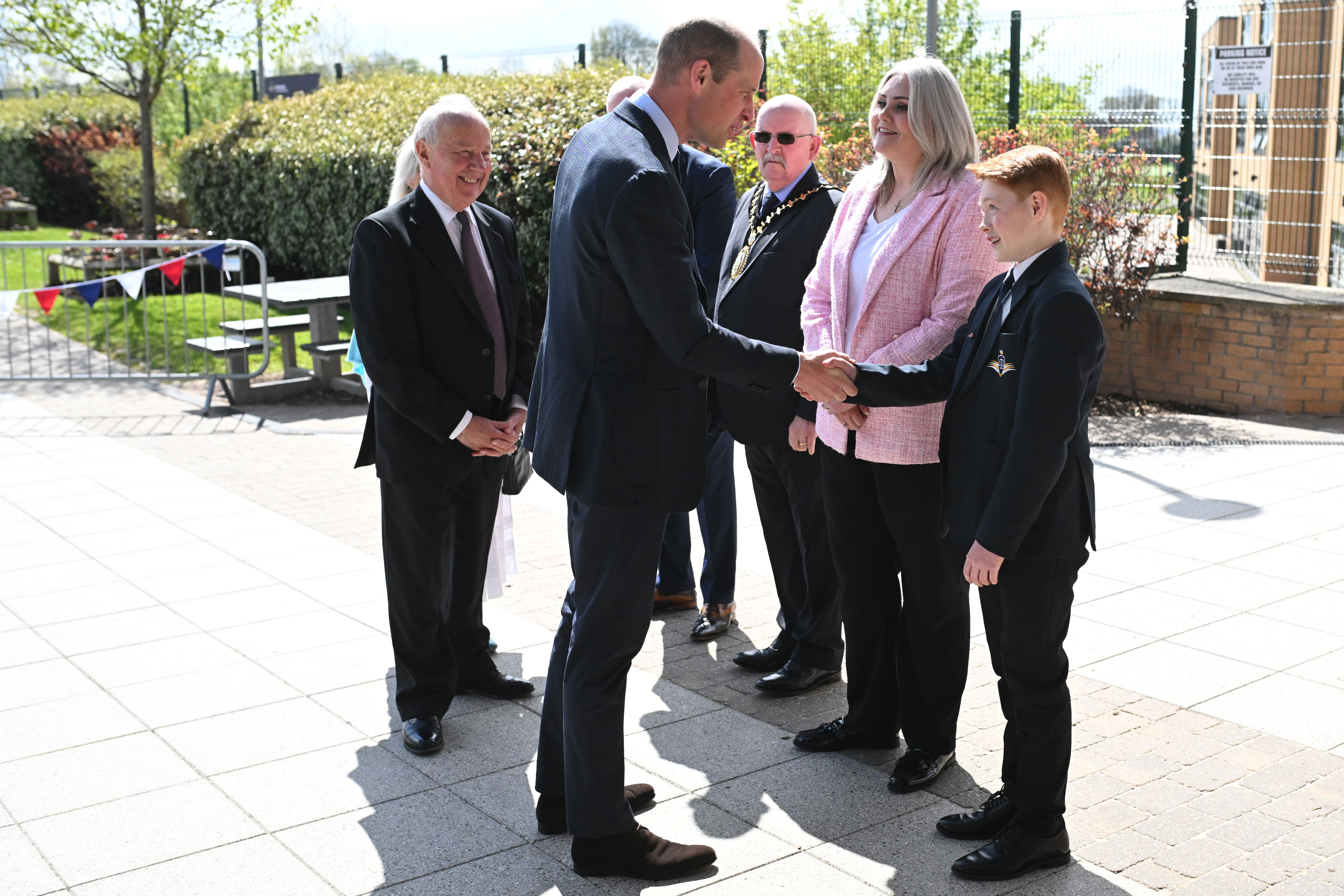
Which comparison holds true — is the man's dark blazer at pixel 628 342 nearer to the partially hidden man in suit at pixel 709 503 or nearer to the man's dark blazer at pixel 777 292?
the man's dark blazer at pixel 777 292

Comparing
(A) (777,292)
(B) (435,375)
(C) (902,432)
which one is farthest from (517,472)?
(C) (902,432)

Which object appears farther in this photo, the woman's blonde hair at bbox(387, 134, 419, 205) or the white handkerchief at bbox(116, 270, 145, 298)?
the white handkerchief at bbox(116, 270, 145, 298)

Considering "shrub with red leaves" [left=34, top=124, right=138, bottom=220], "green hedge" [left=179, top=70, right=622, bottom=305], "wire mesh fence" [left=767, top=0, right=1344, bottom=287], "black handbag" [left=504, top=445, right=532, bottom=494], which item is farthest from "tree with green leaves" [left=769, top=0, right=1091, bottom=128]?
"shrub with red leaves" [left=34, top=124, right=138, bottom=220]

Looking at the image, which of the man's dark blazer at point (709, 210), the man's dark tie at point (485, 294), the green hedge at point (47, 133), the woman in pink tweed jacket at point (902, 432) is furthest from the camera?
the green hedge at point (47, 133)

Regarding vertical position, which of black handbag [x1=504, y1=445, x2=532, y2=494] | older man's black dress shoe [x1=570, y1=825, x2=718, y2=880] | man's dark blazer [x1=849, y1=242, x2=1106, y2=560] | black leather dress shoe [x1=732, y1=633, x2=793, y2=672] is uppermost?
man's dark blazer [x1=849, y1=242, x2=1106, y2=560]

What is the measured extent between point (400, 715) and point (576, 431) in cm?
167

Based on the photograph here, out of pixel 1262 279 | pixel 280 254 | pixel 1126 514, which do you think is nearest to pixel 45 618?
pixel 1126 514

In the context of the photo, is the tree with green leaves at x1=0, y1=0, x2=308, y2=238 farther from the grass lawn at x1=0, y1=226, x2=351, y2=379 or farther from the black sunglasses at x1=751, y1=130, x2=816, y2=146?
the black sunglasses at x1=751, y1=130, x2=816, y2=146

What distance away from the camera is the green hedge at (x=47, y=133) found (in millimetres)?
27969

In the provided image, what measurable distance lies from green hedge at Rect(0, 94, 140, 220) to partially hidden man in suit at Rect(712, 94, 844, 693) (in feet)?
87.1

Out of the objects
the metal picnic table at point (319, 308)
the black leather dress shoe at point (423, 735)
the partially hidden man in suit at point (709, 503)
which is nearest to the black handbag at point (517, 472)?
the partially hidden man in suit at point (709, 503)

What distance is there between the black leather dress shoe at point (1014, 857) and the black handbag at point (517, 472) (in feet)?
7.08

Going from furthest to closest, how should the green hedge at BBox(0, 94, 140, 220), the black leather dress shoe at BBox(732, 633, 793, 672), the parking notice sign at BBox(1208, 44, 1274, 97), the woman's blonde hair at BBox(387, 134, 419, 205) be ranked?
the green hedge at BBox(0, 94, 140, 220), the parking notice sign at BBox(1208, 44, 1274, 97), the black leather dress shoe at BBox(732, 633, 793, 672), the woman's blonde hair at BBox(387, 134, 419, 205)

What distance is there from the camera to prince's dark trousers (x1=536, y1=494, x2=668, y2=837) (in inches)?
132
